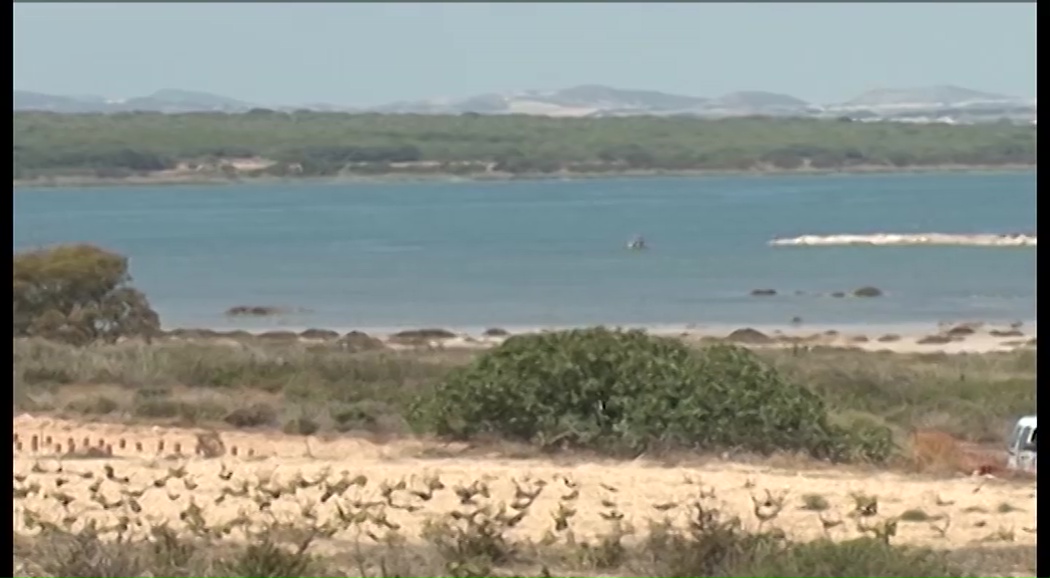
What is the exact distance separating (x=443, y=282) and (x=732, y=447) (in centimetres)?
5308

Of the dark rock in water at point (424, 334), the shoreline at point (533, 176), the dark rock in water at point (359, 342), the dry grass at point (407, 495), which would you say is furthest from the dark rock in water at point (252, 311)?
the shoreline at point (533, 176)

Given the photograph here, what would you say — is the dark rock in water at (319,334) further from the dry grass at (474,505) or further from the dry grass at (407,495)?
the dry grass at (474,505)

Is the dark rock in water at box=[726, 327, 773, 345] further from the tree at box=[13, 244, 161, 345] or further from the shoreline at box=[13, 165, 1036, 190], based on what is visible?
the shoreline at box=[13, 165, 1036, 190]

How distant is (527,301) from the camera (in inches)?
2285

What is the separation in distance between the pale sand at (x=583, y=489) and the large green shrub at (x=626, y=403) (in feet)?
1.61

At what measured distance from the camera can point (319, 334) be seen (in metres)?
45.1

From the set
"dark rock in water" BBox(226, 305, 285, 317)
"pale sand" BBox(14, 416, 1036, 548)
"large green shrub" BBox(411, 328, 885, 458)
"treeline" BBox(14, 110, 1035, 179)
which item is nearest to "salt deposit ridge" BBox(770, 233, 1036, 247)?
"dark rock in water" BBox(226, 305, 285, 317)

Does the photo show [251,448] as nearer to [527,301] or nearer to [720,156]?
[527,301]

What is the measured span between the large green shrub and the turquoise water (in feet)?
109

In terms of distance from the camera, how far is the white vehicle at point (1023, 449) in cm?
1444

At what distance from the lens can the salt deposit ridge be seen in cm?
8469

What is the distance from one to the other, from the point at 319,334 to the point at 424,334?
235cm

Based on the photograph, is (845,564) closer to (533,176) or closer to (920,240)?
(920,240)

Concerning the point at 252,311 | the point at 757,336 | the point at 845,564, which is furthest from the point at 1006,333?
the point at 845,564
